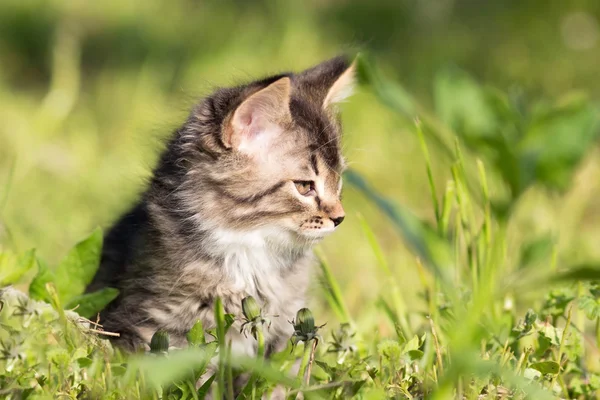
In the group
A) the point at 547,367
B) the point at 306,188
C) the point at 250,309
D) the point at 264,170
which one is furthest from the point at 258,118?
the point at 547,367

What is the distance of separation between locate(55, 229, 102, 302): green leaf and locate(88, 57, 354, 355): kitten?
0.15 metres

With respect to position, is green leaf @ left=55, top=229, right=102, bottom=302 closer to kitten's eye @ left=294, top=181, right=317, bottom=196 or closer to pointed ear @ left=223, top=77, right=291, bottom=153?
pointed ear @ left=223, top=77, right=291, bottom=153

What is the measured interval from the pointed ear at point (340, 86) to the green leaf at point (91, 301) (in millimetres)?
987

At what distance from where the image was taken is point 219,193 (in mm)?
2721

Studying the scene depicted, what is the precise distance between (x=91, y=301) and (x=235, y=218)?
1.77 feet

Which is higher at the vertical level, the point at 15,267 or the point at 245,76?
the point at 245,76

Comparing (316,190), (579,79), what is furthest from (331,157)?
(579,79)

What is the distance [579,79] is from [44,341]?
4.50m

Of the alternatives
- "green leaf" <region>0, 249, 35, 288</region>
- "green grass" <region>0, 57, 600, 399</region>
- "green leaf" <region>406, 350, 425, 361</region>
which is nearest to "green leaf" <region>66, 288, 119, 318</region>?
"green grass" <region>0, 57, 600, 399</region>

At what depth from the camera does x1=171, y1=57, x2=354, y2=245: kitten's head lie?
2.66 metres

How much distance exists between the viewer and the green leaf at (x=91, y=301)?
8.73 ft

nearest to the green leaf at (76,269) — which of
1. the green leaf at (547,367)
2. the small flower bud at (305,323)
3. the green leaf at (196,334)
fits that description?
the green leaf at (196,334)

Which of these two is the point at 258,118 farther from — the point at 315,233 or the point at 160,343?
the point at 160,343

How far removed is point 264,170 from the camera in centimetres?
273
